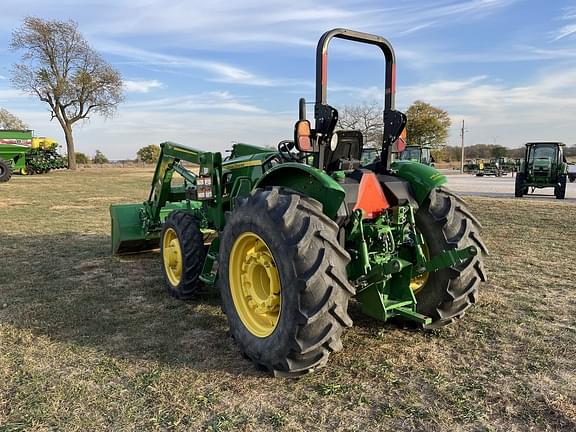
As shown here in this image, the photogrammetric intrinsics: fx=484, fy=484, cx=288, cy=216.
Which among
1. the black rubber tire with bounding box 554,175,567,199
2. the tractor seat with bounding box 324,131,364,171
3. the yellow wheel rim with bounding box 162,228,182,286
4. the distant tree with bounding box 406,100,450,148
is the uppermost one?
the distant tree with bounding box 406,100,450,148

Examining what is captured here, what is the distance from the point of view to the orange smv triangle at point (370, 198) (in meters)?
3.81

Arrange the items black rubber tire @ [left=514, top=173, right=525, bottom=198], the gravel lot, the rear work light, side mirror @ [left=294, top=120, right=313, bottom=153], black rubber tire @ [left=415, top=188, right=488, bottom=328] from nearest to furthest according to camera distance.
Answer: side mirror @ [left=294, top=120, right=313, bottom=153], black rubber tire @ [left=415, top=188, right=488, bottom=328], the rear work light, black rubber tire @ [left=514, top=173, right=525, bottom=198], the gravel lot

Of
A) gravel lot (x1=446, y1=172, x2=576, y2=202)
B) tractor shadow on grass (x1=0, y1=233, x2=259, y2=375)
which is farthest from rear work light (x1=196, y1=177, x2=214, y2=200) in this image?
gravel lot (x1=446, y1=172, x2=576, y2=202)

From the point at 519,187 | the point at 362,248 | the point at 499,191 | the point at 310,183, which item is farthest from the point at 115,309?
the point at 499,191

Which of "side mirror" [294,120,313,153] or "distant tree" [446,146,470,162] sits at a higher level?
"distant tree" [446,146,470,162]

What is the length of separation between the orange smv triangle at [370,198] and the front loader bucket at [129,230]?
4.04m

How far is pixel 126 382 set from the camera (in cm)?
335

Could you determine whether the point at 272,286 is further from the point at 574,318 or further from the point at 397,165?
the point at 574,318

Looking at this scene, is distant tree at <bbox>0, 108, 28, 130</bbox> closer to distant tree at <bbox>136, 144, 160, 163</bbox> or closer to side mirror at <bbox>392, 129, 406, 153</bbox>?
distant tree at <bbox>136, 144, 160, 163</bbox>

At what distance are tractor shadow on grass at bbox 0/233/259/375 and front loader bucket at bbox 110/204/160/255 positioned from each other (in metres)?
0.24

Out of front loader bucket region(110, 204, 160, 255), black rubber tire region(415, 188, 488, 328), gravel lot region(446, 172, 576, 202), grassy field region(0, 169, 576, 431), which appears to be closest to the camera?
grassy field region(0, 169, 576, 431)

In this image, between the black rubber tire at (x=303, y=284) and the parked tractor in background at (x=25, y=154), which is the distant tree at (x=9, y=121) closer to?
the parked tractor in background at (x=25, y=154)

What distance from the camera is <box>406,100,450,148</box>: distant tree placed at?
53.3 metres

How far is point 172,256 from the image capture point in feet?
17.8
